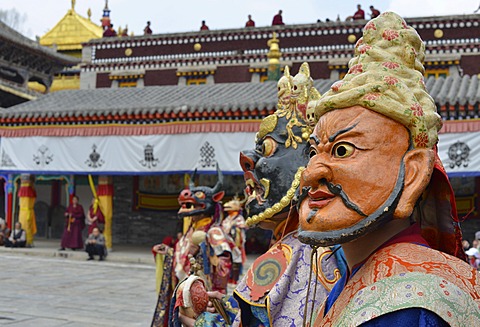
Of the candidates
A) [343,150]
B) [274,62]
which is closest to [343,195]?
[343,150]

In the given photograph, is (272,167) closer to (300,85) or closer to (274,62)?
(300,85)

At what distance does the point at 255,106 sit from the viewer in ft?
43.3

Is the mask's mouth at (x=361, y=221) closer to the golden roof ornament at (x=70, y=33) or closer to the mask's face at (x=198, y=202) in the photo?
the mask's face at (x=198, y=202)

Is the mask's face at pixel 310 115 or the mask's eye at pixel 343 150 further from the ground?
the mask's face at pixel 310 115

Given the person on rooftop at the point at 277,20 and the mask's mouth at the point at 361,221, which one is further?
the person on rooftop at the point at 277,20

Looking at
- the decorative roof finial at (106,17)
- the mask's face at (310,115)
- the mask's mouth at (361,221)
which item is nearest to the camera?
the mask's mouth at (361,221)

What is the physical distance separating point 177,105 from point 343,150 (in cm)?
1278

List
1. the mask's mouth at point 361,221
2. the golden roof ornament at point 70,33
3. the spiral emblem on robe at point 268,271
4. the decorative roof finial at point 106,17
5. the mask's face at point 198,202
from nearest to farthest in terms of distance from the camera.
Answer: the mask's mouth at point 361,221
the spiral emblem on robe at point 268,271
the mask's face at point 198,202
the decorative roof finial at point 106,17
the golden roof ornament at point 70,33

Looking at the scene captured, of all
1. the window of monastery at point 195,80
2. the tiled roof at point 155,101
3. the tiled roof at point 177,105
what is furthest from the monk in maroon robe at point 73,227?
the window of monastery at point 195,80

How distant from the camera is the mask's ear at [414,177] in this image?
152 centimetres

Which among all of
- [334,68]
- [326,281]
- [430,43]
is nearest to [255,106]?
[334,68]

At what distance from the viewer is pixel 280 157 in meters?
3.04

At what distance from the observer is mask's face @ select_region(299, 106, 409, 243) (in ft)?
5.01

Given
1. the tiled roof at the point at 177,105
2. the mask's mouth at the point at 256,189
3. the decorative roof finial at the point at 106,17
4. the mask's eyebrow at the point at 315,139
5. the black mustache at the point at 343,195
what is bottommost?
the black mustache at the point at 343,195
